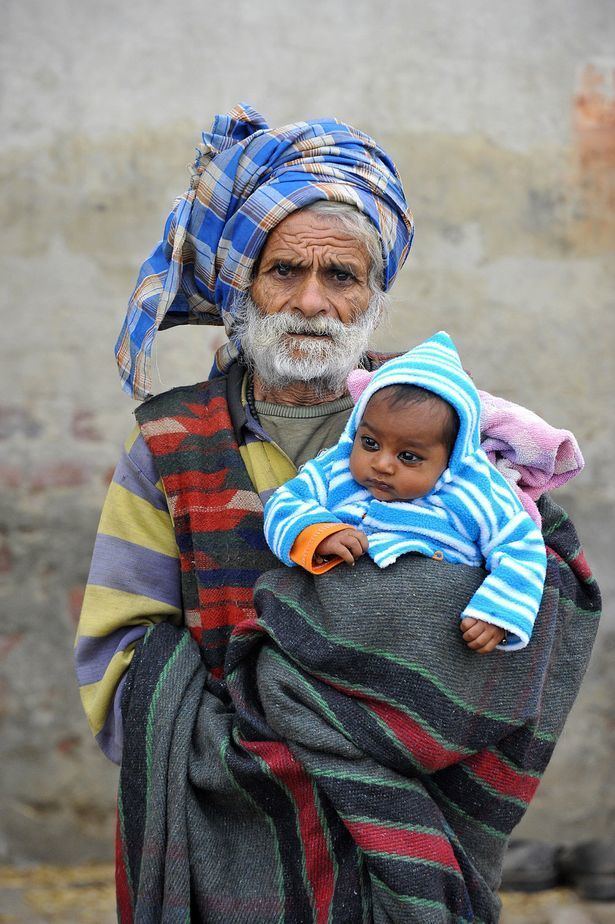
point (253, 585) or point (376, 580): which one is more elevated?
point (376, 580)

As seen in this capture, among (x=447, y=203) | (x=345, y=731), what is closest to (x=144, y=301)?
(x=345, y=731)

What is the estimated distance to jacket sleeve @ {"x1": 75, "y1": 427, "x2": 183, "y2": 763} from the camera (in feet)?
7.45

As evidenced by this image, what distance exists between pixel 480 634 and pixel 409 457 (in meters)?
0.37

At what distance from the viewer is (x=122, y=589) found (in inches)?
90.5

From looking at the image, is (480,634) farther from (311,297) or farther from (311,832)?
(311,297)

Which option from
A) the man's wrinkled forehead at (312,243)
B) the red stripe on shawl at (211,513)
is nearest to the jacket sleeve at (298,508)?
the red stripe on shawl at (211,513)

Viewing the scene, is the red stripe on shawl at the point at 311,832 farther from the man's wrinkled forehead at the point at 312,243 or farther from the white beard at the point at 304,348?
the man's wrinkled forehead at the point at 312,243

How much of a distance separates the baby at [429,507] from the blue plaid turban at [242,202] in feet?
2.15

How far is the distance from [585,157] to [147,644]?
130 inches

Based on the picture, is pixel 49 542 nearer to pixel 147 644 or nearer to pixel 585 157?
pixel 147 644

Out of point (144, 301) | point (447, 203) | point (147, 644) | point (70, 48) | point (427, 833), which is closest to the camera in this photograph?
point (427, 833)

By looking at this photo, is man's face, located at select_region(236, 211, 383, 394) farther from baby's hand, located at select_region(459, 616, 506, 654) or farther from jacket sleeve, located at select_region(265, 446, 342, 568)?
baby's hand, located at select_region(459, 616, 506, 654)

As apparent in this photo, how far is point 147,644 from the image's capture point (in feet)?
7.28

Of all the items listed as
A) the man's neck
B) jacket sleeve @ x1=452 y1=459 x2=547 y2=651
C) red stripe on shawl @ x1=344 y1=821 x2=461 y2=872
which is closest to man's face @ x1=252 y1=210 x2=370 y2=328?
the man's neck
